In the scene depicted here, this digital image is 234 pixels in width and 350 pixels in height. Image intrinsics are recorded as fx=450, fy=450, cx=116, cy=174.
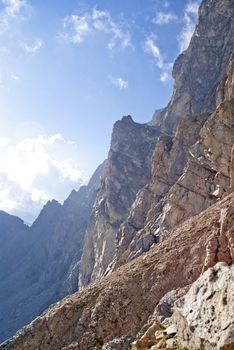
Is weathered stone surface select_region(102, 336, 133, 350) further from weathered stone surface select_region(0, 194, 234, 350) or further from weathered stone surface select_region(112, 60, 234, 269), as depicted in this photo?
weathered stone surface select_region(112, 60, 234, 269)

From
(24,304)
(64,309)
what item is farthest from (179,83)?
(64,309)

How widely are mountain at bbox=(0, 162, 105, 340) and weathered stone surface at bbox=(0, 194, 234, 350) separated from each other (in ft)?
287

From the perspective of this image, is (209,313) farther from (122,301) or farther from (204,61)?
(204,61)

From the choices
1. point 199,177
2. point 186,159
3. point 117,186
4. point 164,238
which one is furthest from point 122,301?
point 117,186

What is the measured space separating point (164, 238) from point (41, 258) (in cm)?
12446

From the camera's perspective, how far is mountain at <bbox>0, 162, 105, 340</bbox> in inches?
5251

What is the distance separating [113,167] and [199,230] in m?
Answer: 77.4

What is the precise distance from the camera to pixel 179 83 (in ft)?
383

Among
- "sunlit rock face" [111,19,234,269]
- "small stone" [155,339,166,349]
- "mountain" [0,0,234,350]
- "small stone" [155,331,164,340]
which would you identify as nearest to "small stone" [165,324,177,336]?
"mountain" [0,0,234,350]

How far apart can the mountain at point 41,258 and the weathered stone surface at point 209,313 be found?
10926cm

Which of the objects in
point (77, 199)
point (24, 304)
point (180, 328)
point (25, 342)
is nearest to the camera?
point (180, 328)

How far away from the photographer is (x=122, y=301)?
3294 centimetres

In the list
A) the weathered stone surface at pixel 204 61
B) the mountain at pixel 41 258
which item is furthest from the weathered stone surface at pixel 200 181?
the mountain at pixel 41 258

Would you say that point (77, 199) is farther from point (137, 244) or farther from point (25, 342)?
point (25, 342)
